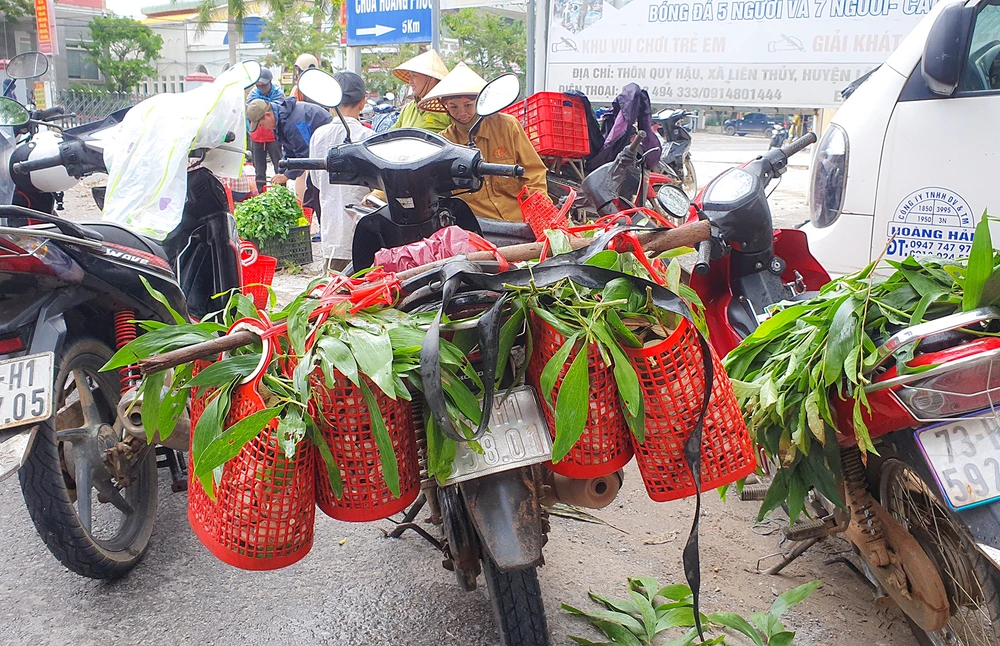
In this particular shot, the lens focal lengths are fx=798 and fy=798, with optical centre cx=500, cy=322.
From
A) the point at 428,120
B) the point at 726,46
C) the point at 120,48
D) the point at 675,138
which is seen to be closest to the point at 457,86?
the point at 428,120

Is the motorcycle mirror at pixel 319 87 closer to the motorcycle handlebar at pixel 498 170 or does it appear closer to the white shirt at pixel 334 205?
the motorcycle handlebar at pixel 498 170

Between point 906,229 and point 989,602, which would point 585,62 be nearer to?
point 906,229

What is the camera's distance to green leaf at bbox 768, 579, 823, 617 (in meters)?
2.34

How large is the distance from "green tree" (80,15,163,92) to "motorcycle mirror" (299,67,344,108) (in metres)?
35.1

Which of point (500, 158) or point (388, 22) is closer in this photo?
point (500, 158)

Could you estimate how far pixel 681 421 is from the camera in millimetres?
1653

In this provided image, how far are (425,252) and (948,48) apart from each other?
258 cm

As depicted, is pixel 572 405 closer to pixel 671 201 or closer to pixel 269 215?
pixel 671 201

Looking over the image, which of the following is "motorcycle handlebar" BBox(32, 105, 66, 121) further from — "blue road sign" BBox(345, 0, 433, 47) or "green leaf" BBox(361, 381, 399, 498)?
"blue road sign" BBox(345, 0, 433, 47)

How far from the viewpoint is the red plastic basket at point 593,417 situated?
163 centimetres

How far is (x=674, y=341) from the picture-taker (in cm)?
162

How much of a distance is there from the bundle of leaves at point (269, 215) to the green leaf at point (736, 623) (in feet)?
18.0

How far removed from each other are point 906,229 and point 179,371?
10.9 ft

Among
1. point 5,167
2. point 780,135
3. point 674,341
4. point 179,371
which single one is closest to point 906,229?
point 674,341
